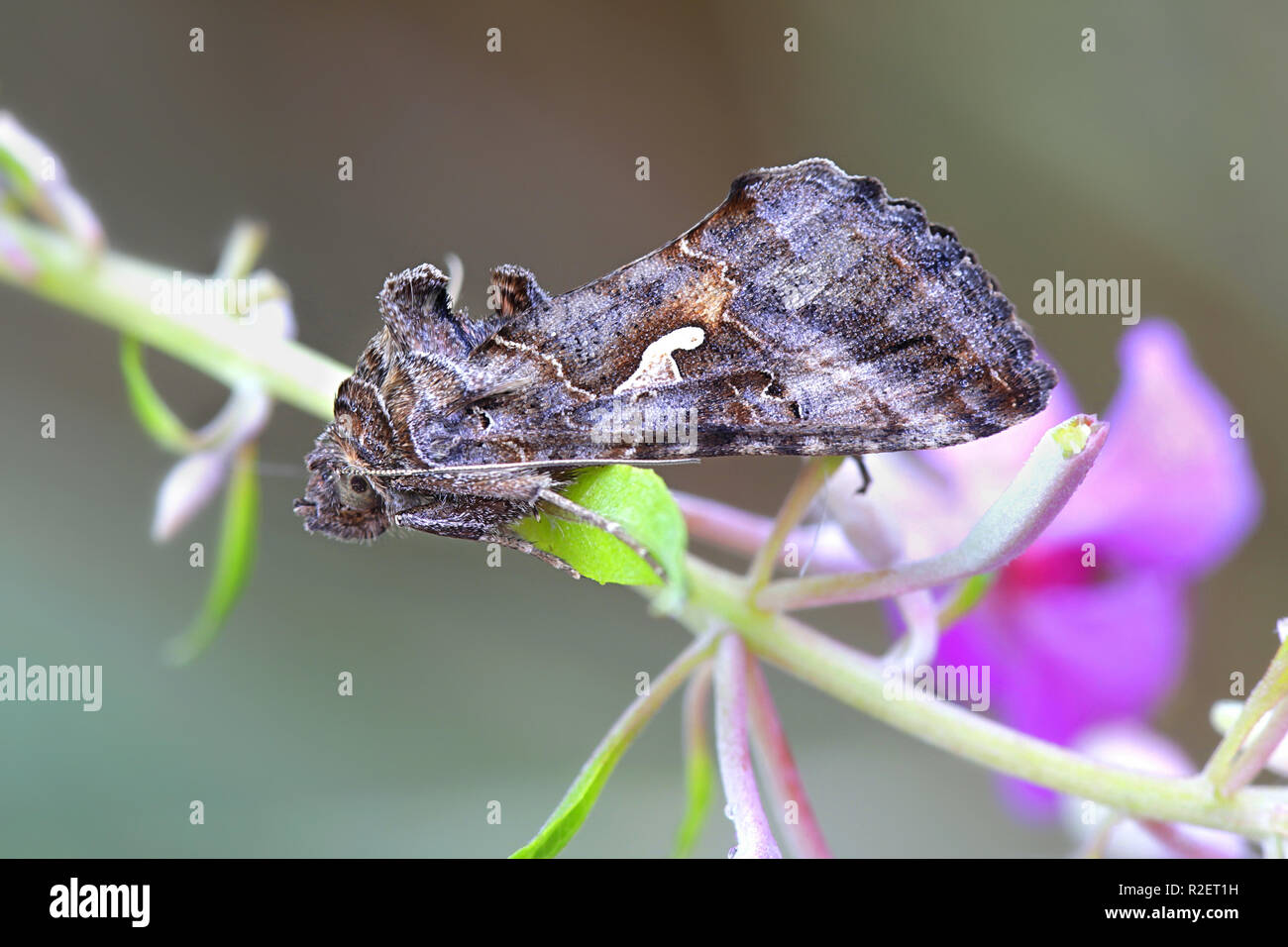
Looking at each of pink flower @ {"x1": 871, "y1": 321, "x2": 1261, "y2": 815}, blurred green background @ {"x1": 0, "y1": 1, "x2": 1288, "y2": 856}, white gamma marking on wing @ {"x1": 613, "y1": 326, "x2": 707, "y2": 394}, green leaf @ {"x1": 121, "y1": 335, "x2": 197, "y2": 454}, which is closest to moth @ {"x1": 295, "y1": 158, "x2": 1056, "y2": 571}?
white gamma marking on wing @ {"x1": 613, "y1": 326, "x2": 707, "y2": 394}

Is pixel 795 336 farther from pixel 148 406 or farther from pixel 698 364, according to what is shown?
pixel 148 406

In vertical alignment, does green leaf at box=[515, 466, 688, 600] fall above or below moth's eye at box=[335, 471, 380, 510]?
below

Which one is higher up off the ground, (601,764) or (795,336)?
(795,336)

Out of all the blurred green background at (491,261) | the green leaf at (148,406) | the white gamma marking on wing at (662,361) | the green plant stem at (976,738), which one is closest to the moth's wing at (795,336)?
the white gamma marking on wing at (662,361)

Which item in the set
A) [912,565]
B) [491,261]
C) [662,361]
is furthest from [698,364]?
[491,261]

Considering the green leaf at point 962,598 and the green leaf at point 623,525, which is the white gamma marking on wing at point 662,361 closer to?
the green leaf at point 623,525

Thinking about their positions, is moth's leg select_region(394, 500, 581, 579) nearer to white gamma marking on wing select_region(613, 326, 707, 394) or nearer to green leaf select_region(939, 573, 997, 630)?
white gamma marking on wing select_region(613, 326, 707, 394)
